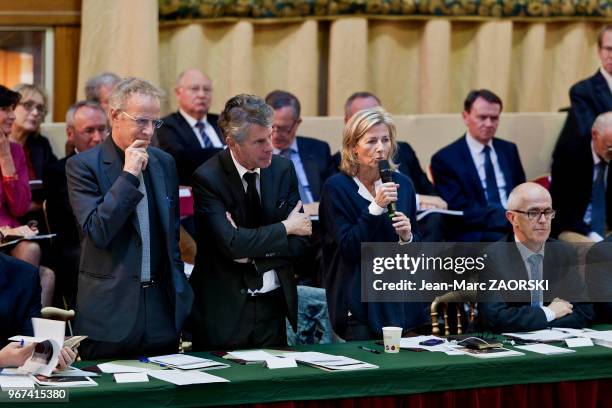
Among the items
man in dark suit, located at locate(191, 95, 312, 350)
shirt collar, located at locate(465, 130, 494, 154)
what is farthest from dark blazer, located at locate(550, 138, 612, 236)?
man in dark suit, located at locate(191, 95, 312, 350)

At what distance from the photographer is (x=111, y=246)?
4.54 metres

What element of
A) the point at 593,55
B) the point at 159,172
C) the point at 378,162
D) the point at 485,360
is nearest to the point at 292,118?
the point at 378,162

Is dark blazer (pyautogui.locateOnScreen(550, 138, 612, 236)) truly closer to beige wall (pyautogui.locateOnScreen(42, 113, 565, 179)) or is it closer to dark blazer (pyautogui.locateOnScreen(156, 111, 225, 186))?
beige wall (pyautogui.locateOnScreen(42, 113, 565, 179))

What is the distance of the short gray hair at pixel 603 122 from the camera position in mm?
6883

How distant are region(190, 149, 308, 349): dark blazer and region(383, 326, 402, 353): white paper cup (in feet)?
1.48

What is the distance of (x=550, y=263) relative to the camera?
542cm

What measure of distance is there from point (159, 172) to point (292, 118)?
2.09 meters

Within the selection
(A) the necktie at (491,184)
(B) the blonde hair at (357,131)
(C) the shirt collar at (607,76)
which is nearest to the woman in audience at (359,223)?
(B) the blonde hair at (357,131)

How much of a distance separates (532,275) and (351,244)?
89cm

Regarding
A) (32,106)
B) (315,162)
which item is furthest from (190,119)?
(32,106)

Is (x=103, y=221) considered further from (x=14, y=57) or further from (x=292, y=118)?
(x=14, y=57)

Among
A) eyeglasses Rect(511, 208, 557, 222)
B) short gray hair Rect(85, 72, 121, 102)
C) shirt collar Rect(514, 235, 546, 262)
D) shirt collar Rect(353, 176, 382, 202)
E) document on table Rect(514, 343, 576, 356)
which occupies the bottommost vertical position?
document on table Rect(514, 343, 576, 356)

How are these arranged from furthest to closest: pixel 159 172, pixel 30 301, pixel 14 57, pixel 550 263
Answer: pixel 14 57 < pixel 550 263 < pixel 159 172 < pixel 30 301

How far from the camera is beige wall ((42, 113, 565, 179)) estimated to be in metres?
7.80
